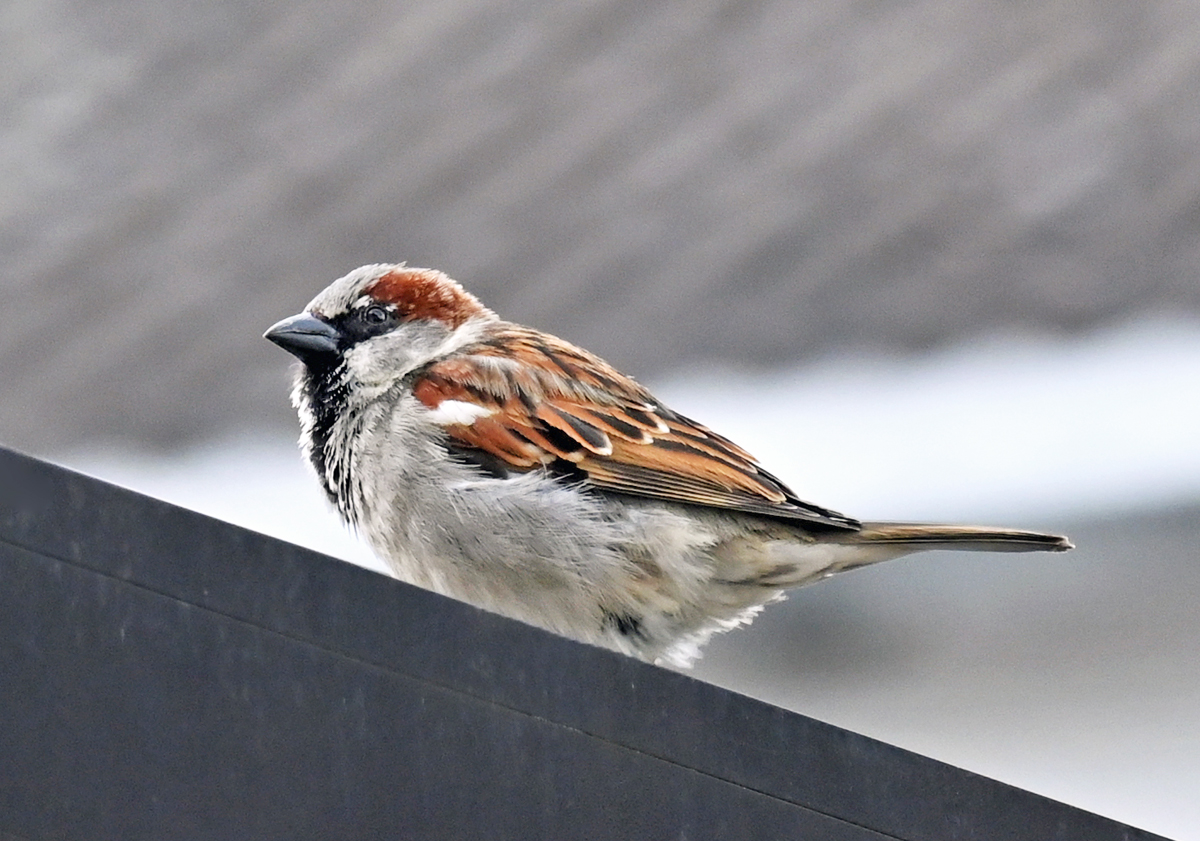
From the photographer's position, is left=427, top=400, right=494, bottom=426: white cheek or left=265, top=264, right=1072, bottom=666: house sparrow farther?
left=427, top=400, right=494, bottom=426: white cheek

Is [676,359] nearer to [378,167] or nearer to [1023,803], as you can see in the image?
[378,167]

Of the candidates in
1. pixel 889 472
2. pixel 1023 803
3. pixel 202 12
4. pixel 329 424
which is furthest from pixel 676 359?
pixel 1023 803

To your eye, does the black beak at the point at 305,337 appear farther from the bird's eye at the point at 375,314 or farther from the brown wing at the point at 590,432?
the brown wing at the point at 590,432

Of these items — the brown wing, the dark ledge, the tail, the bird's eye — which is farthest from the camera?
the bird's eye

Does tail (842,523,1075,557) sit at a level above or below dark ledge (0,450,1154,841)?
above

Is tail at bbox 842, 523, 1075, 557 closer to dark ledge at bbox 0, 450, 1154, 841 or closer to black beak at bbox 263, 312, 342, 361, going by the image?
black beak at bbox 263, 312, 342, 361

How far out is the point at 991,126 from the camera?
443 cm

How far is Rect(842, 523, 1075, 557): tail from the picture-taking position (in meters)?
2.53

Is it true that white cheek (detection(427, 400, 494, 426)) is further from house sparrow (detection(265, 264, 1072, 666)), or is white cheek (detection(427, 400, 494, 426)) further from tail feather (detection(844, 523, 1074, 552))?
tail feather (detection(844, 523, 1074, 552))

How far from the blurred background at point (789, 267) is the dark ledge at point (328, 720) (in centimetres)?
234

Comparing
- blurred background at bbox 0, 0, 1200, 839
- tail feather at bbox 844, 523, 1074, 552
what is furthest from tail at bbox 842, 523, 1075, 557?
blurred background at bbox 0, 0, 1200, 839

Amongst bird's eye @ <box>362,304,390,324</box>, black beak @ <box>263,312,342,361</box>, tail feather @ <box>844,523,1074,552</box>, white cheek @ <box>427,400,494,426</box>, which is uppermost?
bird's eye @ <box>362,304,390,324</box>

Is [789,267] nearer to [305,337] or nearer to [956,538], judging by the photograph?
[305,337]

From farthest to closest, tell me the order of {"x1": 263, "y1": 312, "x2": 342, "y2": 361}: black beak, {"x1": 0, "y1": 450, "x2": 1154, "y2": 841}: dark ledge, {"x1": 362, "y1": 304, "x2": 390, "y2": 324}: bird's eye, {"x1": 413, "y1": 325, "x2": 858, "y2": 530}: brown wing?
1. {"x1": 362, "y1": 304, "x2": 390, "y2": 324}: bird's eye
2. {"x1": 263, "y1": 312, "x2": 342, "y2": 361}: black beak
3. {"x1": 413, "y1": 325, "x2": 858, "y2": 530}: brown wing
4. {"x1": 0, "y1": 450, "x2": 1154, "y2": 841}: dark ledge
